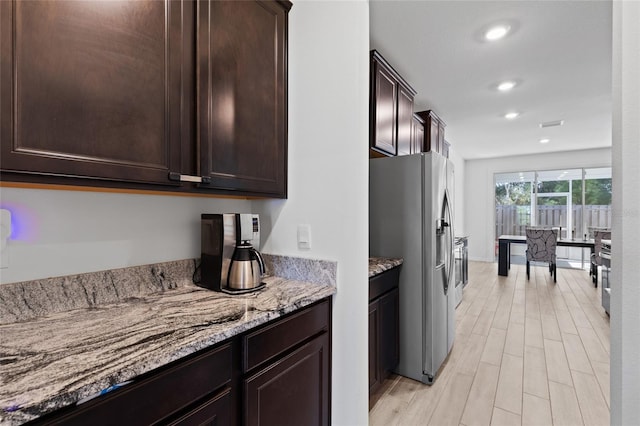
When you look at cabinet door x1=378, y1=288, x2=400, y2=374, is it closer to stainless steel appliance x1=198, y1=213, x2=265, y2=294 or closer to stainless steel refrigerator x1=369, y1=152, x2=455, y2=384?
stainless steel refrigerator x1=369, y1=152, x2=455, y2=384

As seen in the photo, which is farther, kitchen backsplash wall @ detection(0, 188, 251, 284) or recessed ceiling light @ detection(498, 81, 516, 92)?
recessed ceiling light @ detection(498, 81, 516, 92)

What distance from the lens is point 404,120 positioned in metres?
2.90

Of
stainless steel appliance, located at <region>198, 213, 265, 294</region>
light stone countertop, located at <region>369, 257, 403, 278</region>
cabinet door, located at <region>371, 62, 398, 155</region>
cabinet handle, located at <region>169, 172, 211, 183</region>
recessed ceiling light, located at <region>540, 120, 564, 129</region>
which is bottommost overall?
light stone countertop, located at <region>369, 257, 403, 278</region>

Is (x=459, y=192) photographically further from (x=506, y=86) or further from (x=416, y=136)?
(x=416, y=136)

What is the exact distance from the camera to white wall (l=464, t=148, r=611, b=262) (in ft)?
23.5

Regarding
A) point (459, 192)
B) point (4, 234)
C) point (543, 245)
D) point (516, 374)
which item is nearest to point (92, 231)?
point (4, 234)

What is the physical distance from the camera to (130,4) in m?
1.06

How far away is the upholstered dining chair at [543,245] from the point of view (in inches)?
218

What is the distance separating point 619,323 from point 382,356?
146cm

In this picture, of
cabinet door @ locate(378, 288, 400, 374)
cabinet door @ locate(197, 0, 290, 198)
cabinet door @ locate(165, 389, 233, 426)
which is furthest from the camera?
cabinet door @ locate(378, 288, 400, 374)

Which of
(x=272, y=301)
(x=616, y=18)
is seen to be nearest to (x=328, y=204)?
(x=272, y=301)

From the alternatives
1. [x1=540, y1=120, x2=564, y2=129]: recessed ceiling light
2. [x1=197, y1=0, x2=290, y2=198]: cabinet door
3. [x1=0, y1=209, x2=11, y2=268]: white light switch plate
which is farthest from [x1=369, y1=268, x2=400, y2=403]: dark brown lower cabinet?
[x1=540, y1=120, x2=564, y2=129]: recessed ceiling light

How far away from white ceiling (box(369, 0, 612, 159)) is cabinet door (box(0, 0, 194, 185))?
1415 mm

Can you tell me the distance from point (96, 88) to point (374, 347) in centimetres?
195
